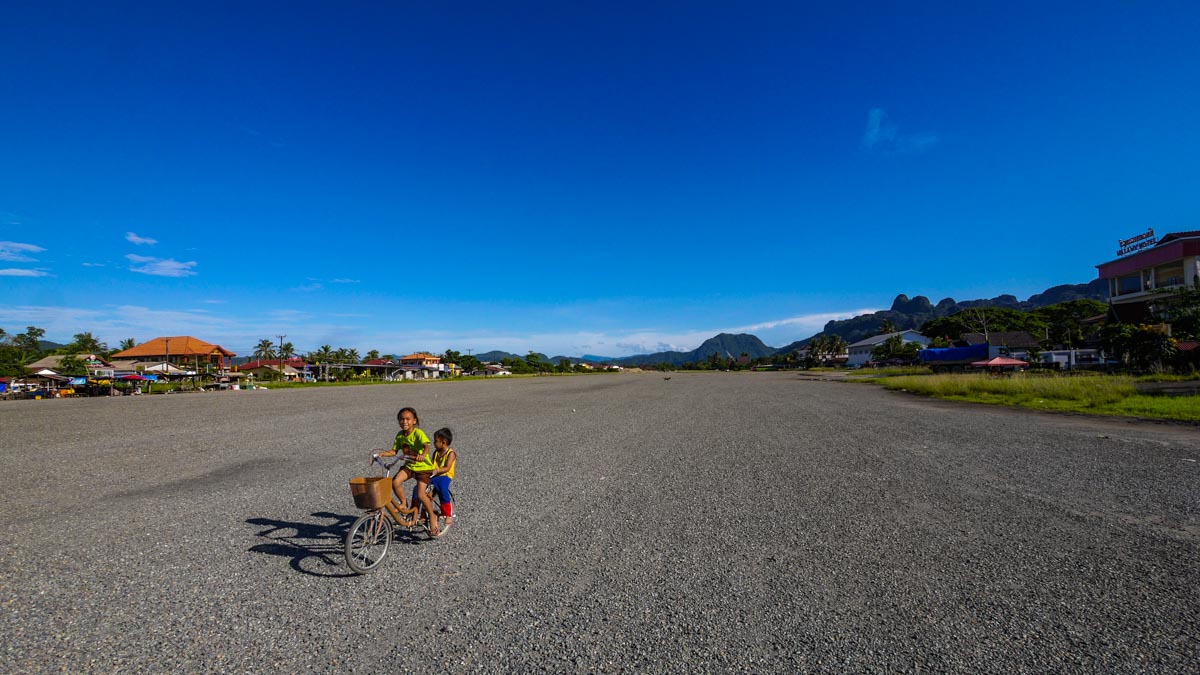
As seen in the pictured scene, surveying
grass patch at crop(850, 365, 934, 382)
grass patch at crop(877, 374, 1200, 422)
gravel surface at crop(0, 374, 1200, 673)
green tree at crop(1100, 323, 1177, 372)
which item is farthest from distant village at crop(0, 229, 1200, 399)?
gravel surface at crop(0, 374, 1200, 673)

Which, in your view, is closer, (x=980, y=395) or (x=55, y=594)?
(x=55, y=594)

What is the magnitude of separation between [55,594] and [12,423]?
22562 mm

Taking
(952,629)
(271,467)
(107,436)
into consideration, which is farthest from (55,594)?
(107,436)

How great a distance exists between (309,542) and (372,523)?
1263mm

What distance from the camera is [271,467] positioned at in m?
9.49

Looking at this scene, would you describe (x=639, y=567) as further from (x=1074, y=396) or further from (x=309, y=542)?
(x=1074, y=396)

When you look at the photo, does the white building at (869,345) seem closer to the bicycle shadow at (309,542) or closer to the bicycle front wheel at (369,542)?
the bicycle shadow at (309,542)

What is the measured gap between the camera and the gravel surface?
3254 mm

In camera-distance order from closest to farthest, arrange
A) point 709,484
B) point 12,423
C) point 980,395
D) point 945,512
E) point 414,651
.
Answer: point 414,651
point 945,512
point 709,484
point 12,423
point 980,395

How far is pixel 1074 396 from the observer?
59.1 ft

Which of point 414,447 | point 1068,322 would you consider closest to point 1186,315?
point 414,447

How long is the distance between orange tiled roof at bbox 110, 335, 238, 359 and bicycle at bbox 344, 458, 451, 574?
106m

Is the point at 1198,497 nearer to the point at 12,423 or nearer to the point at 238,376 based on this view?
the point at 12,423

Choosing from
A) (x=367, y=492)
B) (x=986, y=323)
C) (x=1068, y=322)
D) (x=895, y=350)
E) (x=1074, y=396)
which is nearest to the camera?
(x=367, y=492)
